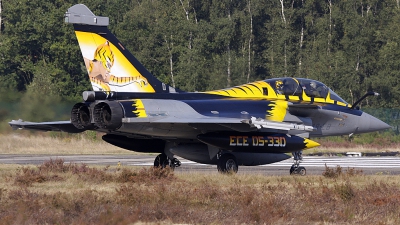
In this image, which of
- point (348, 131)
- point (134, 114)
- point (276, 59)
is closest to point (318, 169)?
point (348, 131)

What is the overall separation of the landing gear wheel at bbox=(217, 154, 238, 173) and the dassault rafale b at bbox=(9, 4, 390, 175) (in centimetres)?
2

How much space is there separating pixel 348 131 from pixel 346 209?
9499 mm

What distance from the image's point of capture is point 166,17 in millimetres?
50125

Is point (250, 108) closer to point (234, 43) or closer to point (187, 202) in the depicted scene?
point (187, 202)

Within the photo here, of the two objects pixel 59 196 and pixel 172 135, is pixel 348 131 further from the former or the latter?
pixel 59 196

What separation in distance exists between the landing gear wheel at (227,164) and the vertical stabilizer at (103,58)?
7.67 ft

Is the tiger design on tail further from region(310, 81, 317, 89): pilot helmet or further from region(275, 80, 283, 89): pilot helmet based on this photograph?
region(310, 81, 317, 89): pilot helmet

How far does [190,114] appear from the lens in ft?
50.1

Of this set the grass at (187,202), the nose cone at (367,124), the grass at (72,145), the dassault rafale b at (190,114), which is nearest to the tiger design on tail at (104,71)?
the dassault rafale b at (190,114)

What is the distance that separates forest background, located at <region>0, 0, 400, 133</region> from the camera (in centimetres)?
4350

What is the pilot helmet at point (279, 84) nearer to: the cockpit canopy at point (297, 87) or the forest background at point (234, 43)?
the cockpit canopy at point (297, 87)

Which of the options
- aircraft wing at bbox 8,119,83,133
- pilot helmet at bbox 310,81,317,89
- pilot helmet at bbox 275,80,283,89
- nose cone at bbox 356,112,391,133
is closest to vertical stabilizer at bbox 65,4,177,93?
aircraft wing at bbox 8,119,83,133

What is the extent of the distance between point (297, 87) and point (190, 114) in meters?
3.77

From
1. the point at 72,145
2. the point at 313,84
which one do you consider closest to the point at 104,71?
the point at 313,84
